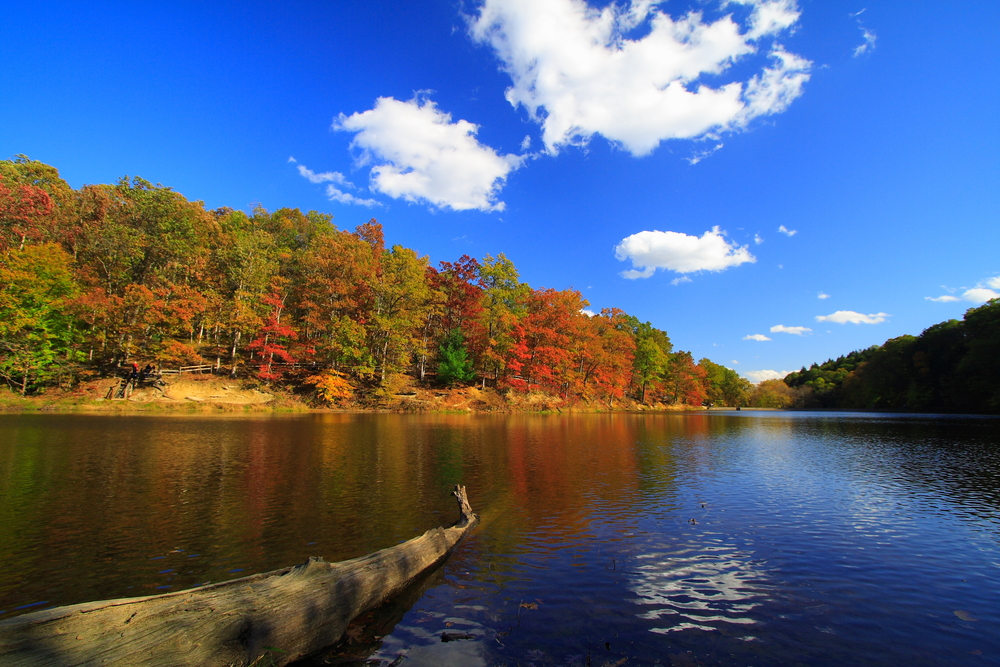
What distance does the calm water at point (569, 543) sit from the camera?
5.39 metres

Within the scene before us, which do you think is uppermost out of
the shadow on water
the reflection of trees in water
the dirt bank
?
the dirt bank

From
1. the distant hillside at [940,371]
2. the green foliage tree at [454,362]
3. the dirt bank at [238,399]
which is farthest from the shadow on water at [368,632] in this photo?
the distant hillside at [940,371]

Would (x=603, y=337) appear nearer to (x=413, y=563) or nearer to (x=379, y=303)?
(x=379, y=303)

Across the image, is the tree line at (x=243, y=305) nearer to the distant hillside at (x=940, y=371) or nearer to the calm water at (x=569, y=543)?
the calm water at (x=569, y=543)

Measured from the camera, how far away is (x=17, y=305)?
1283 inches

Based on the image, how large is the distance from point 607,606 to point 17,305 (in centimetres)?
4738

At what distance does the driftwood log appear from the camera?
3191 millimetres

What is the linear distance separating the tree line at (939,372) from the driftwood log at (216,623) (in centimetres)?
9906

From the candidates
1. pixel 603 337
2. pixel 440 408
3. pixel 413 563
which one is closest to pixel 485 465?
pixel 413 563

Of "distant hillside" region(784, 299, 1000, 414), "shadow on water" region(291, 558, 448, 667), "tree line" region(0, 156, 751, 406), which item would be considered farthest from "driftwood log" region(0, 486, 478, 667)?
"distant hillside" region(784, 299, 1000, 414)

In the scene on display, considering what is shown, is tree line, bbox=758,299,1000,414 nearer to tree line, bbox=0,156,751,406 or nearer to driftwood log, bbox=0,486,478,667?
tree line, bbox=0,156,751,406

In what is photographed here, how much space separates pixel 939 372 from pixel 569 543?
116 metres

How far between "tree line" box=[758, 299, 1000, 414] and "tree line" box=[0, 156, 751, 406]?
6135 cm

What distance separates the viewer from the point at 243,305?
41.9m
